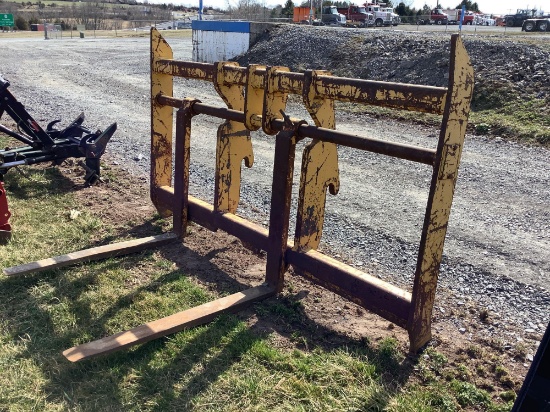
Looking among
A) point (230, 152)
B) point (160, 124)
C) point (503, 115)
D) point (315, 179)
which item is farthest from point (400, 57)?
point (315, 179)

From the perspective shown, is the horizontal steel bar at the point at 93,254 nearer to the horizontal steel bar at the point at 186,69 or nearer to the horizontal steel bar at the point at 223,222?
the horizontal steel bar at the point at 223,222

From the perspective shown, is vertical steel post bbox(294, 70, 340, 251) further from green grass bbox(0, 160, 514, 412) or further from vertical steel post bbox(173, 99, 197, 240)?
vertical steel post bbox(173, 99, 197, 240)

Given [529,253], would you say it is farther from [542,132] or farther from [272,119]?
[542,132]

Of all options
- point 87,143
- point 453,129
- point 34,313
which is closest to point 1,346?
point 34,313

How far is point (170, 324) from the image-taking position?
10.6 ft

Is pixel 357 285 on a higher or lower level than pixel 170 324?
higher

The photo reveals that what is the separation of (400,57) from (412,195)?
9.69m

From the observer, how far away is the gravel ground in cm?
413

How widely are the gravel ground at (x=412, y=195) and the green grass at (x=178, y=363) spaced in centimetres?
91

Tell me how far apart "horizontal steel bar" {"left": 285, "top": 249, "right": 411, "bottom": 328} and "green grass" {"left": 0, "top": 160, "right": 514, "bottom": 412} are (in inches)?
9.0

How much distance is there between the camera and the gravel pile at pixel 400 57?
1177cm

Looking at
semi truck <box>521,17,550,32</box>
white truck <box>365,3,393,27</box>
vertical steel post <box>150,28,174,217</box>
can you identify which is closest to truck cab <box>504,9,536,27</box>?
white truck <box>365,3,393,27</box>

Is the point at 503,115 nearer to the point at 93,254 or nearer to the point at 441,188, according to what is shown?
the point at 441,188

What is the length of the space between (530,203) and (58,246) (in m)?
4.82
